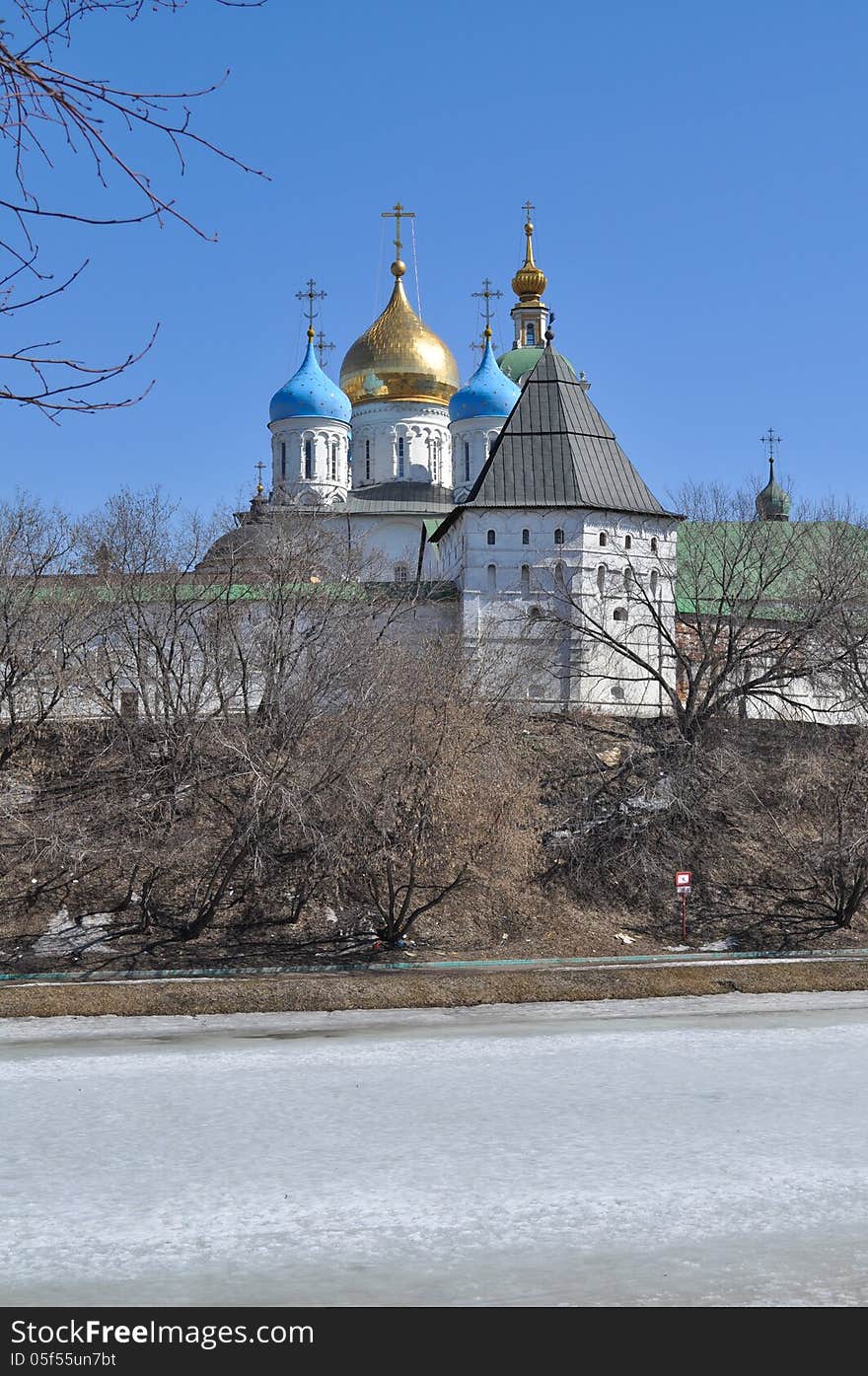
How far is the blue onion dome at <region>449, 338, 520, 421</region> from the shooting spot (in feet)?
183

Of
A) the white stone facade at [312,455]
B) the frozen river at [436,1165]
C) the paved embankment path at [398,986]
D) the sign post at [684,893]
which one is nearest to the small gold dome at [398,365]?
the white stone facade at [312,455]

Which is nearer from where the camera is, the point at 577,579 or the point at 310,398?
the point at 577,579

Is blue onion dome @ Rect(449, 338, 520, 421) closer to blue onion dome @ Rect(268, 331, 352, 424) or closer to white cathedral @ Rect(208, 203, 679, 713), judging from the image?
white cathedral @ Rect(208, 203, 679, 713)

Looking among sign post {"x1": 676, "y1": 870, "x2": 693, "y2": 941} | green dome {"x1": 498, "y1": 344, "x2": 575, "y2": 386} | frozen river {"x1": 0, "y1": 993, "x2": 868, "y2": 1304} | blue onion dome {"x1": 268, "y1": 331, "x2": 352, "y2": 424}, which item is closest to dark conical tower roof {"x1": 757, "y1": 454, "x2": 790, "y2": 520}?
green dome {"x1": 498, "y1": 344, "x2": 575, "y2": 386}

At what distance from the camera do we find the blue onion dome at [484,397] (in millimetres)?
55906

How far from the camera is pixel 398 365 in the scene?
58.5 m

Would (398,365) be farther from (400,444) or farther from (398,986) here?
(398,986)

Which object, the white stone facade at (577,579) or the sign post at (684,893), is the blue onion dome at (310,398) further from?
the sign post at (684,893)

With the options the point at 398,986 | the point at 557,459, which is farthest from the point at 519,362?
the point at 398,986

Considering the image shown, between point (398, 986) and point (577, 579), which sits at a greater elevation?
point (577, 579)

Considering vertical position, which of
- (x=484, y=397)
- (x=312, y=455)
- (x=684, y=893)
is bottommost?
(x=684, y=893)

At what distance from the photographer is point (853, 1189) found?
984 centimetres

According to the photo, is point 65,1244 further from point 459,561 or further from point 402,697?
point 459,561
